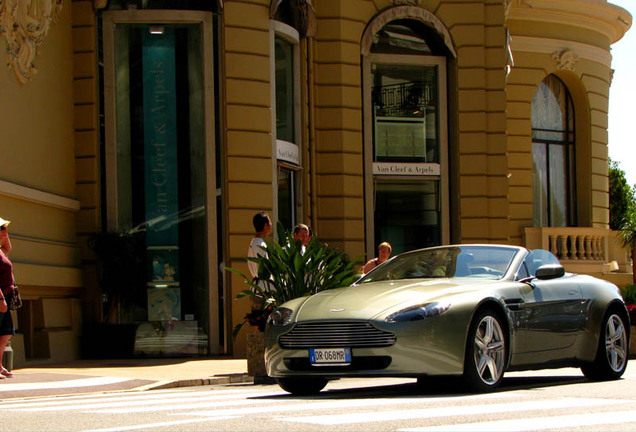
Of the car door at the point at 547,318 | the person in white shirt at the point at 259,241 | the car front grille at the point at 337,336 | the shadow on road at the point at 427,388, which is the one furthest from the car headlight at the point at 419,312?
the person in white shirt at the point at 259,241

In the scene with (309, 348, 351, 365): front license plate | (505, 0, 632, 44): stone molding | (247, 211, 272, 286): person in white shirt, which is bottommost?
(309, 348, 351, 365): front license plate

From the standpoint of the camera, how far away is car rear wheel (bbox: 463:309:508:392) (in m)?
10.7

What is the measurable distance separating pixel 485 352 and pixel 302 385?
1.70m

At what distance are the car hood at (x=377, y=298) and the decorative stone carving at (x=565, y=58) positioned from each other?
21108 millimetres

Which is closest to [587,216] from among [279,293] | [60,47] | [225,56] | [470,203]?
[470,203]

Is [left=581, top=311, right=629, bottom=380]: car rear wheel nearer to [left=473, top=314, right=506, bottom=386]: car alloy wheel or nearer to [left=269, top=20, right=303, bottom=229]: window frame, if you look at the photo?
[left=473, top=314, right=506, bottom=386]: car alloy wheel

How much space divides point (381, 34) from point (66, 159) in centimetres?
779

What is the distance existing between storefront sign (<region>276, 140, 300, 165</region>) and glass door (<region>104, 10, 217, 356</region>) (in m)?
1.61

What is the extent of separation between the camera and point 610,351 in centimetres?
1290

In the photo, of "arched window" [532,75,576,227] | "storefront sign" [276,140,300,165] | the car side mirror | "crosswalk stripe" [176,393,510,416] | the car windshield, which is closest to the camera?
"crosswalk stripe" [176,393,510,416]

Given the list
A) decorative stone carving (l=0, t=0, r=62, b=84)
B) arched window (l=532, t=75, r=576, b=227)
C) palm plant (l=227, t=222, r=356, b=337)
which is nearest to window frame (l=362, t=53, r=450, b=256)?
arched window (l=532, t=75, r=576, b=227)

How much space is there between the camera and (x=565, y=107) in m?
33.1

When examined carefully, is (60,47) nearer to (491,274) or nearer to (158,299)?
(158,299)

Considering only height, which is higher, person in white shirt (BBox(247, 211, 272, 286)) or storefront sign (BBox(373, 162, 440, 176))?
storefront sign (BBox(373, 162, 440, 176))
